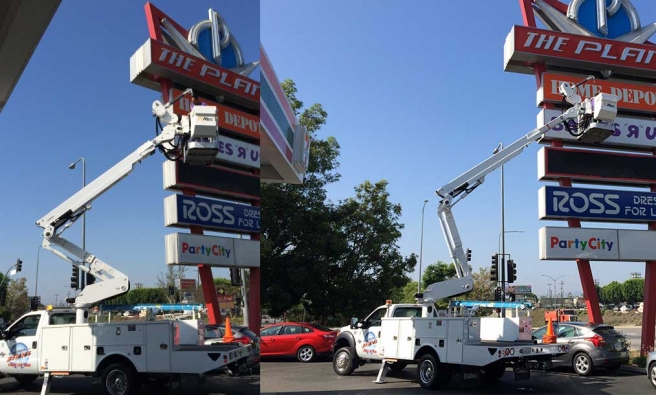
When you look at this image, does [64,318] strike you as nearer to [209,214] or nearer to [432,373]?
[209,214]

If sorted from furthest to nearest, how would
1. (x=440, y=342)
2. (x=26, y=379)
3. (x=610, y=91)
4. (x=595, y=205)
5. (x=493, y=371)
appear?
(x=610, y=91) → (x=595, y=205) → (x=493, y=371) → (x=440, y=342) → (x=26, y=379)

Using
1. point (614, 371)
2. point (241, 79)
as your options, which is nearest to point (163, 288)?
point (241, 79)

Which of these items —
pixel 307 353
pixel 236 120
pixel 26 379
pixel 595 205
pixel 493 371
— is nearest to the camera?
pixel 26 379

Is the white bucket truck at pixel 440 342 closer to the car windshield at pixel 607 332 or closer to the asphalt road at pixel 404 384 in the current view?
the asphalt road at pixel 404 384

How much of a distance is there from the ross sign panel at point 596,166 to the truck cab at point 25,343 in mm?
14645

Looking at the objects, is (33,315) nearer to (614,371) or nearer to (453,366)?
(453,366)

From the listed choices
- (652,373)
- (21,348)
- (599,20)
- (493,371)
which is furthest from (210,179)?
(599,20)

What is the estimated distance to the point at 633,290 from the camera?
17.8 meters

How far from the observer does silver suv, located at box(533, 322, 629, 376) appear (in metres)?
12.4

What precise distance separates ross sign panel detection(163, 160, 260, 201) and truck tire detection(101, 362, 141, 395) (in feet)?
2.55

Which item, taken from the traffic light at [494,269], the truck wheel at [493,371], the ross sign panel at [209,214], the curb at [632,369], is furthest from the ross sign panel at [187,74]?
the curb at [632,369]

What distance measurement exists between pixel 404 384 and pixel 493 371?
58.5 inches

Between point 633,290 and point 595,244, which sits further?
point 633,290

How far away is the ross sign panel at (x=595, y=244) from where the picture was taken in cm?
1569
